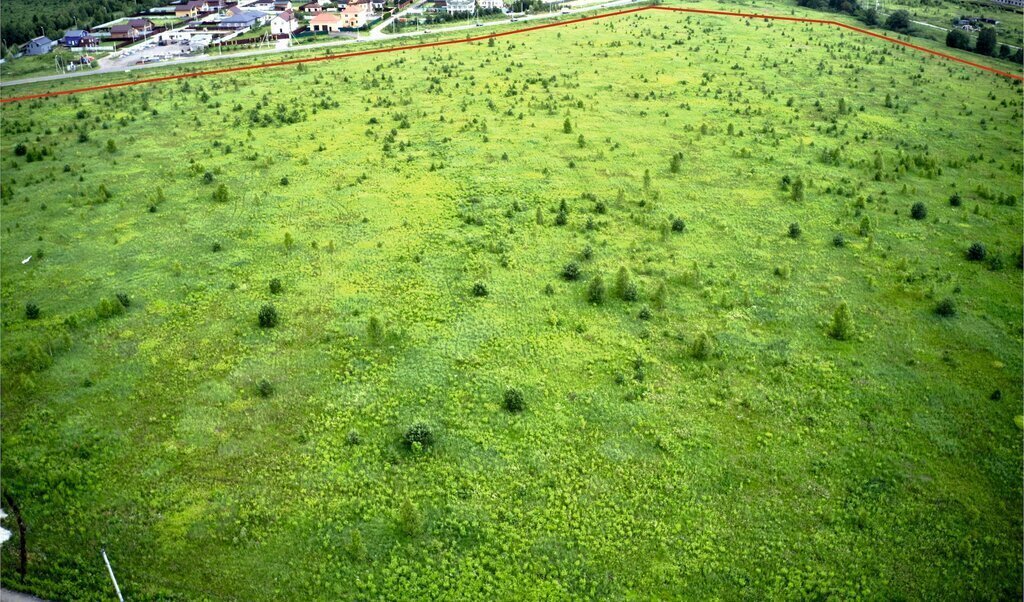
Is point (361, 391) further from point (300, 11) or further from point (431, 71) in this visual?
point (300, 11)

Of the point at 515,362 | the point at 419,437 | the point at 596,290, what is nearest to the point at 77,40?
the point at 596,290

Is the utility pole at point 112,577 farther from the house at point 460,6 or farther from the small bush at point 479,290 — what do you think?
the house at point 460,6

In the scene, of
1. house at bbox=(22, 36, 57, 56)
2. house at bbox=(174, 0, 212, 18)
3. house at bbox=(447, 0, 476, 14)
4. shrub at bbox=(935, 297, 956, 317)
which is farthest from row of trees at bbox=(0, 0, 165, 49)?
shrub at bbox=(935, 297, 956, 317)

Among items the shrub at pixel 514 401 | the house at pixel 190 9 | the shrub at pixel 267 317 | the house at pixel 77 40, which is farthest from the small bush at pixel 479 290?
the house at pixel 190 9

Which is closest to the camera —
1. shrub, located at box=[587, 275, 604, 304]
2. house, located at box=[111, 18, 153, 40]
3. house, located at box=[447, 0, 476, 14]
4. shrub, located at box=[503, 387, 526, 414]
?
shrub, located at box=[503, 387, 526, 414]

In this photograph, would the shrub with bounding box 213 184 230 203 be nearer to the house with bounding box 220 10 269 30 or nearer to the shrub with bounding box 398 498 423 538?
the shrub with bounding box 398 498 423 538
